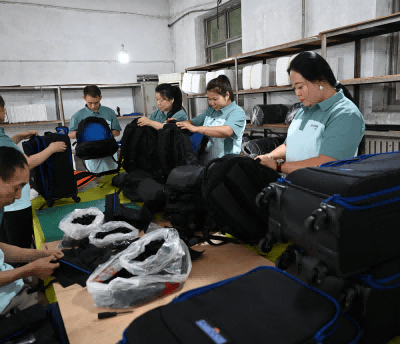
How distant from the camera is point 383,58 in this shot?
2.92 m

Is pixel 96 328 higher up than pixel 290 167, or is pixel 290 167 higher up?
pixel 290 167

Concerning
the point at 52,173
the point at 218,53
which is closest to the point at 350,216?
the point at 52,173

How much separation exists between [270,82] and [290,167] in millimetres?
2697

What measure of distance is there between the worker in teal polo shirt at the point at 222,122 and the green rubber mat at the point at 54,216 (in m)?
0.80

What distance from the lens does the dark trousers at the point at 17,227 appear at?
1.96 m

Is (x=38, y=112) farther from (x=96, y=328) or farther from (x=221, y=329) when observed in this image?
(x=221, y=329)

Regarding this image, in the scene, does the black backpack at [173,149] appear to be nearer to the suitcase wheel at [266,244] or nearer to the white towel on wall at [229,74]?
the suitcase wheel at [266,244]

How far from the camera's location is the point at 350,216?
0.68 metres

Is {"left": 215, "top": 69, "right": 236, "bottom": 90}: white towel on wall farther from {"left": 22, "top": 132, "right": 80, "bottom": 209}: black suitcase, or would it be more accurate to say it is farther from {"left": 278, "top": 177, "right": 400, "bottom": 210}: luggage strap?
{"left": 278, "top": 177, "right": 400, "bottom": 210}: luggage strap

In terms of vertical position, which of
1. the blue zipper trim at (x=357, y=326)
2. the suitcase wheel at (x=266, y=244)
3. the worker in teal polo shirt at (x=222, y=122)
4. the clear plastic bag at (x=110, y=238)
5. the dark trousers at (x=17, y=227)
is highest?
the worker in teal polo shirt at (x=222, y=122)

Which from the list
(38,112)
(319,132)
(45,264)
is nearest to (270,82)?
(319,132)

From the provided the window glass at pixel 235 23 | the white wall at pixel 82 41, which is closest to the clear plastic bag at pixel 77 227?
the window glass at pixel 235 23

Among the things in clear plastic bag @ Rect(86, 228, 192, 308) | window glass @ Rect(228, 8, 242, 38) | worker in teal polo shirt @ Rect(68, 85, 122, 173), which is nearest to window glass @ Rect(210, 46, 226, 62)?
window glass @ Rect(228, 8, 242, 38)

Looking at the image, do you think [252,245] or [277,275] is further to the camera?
[252,245]
